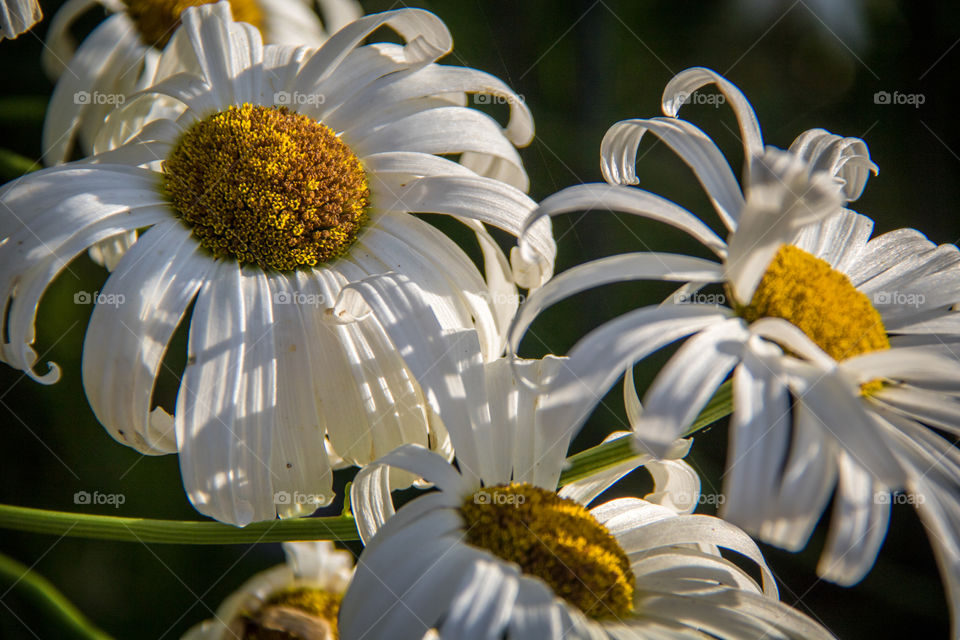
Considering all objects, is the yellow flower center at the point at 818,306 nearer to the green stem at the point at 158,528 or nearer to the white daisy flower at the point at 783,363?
the white daisy flower at the point at 783,363

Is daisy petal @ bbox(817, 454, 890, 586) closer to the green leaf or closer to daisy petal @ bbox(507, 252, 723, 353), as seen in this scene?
daisy petal @ bbox(507, 252, 723, 353)

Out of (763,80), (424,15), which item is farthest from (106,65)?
(763,80)

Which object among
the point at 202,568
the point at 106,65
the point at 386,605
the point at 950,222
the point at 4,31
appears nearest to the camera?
the point at 386,605

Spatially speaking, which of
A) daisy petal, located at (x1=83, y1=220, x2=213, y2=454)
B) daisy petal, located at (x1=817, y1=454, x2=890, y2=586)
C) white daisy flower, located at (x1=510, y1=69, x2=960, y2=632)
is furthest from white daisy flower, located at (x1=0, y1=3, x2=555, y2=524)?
daisy petal, located at (x1=817, y1=454, x2=890, y2=586)

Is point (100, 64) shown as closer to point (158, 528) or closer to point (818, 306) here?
point (158, 528)

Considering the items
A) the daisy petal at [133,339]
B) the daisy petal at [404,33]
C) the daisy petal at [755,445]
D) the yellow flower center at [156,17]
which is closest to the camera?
the daisy petal at [755,445]

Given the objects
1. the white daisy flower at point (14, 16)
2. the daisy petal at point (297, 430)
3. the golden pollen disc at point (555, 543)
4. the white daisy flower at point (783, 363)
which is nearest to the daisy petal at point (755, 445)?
the white daisy flower at point (783, 363)

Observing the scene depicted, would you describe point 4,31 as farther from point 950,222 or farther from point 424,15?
point 950,222

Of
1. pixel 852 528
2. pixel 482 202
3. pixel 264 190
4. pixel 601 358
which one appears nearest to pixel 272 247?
pixel 264 190
